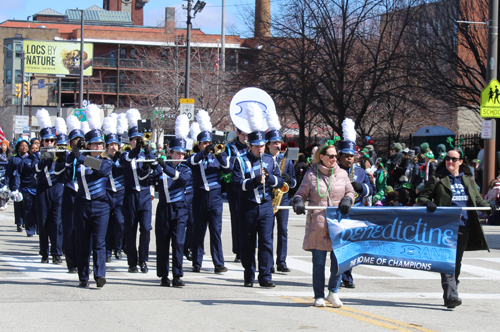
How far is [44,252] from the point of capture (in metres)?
11.4

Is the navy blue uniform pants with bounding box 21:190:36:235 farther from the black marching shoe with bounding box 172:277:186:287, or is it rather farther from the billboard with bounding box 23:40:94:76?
the billboard with bounding box 23:40:94:76

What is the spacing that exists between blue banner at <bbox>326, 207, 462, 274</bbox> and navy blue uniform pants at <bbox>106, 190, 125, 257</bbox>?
4733 millimetres

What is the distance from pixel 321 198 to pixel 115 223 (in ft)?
16.4

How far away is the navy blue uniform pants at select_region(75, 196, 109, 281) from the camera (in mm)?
8961

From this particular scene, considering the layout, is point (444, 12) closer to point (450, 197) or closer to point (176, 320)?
point (450, 197)

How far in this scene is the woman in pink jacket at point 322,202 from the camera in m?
7.57

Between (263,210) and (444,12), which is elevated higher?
(444,12)

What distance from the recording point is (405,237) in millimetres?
7957

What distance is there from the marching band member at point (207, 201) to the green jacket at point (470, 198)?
3.40m

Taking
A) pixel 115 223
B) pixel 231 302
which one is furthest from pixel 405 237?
pixel 115 223

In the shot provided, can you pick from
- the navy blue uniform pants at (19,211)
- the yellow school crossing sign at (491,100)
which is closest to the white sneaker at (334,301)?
the navy blue uniform pants at (19,211)

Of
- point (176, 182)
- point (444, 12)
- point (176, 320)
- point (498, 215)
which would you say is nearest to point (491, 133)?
point (498, 215)

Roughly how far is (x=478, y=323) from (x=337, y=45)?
2087 cm

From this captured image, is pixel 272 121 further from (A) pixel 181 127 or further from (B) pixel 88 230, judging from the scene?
(B) pixel 88 230
